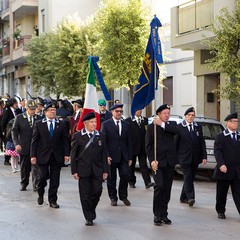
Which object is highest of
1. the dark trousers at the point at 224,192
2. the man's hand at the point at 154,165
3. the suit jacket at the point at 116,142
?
the suit jacket at the point at 116,142

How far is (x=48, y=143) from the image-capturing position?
12.3 metres

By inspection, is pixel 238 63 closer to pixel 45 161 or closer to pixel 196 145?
pixel 196 145

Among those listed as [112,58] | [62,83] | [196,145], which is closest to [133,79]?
[112,58]

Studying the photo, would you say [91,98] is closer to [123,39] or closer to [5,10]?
[123,39]

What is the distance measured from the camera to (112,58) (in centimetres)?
2648

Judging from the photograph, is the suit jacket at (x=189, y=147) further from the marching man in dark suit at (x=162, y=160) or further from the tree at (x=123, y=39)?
the tree at (x=123, y=39)

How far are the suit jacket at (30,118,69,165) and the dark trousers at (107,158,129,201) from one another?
38.0 inches

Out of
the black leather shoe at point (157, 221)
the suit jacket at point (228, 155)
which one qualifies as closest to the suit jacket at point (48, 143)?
the black leather shoe at point (157, 221)

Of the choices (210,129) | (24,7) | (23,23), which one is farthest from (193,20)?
(23,23)

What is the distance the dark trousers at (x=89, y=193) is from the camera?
10.4 meters

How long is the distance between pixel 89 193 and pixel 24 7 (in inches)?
1384

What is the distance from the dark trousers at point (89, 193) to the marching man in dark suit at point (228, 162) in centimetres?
213

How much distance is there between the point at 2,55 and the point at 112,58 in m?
25.7

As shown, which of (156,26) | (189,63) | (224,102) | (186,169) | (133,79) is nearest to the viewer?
(156,26)
